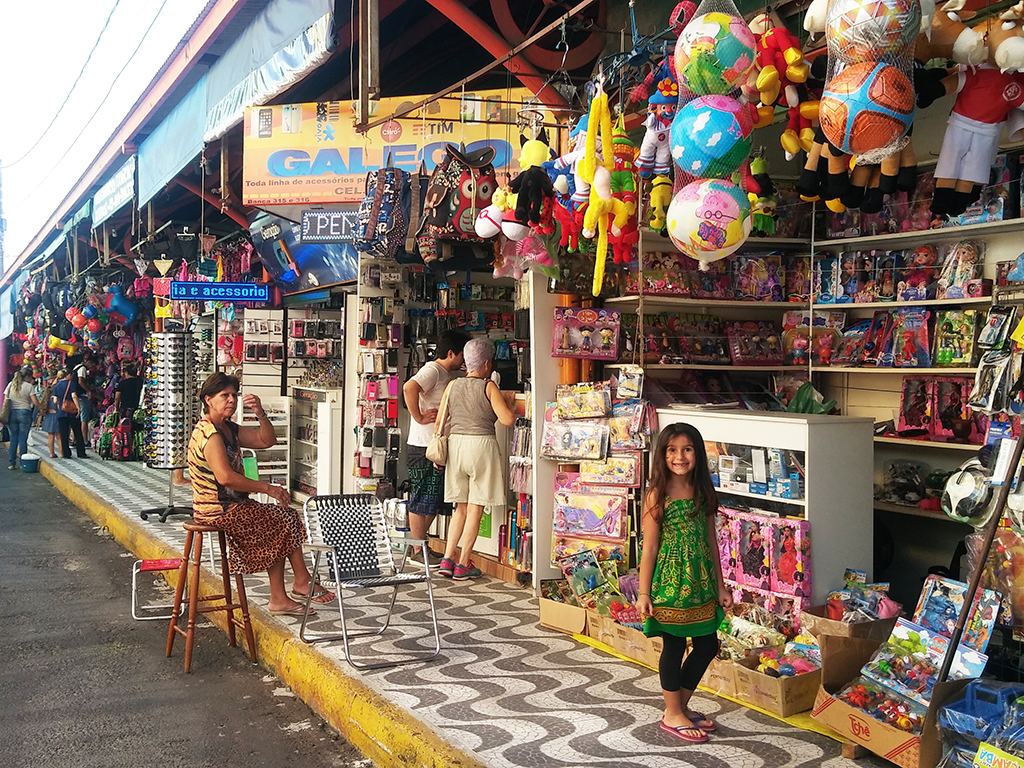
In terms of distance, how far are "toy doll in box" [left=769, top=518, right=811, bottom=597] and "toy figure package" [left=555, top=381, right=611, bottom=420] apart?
153cm

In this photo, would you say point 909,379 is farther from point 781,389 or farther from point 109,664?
point 109,664

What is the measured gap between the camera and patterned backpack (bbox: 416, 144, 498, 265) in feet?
21.8

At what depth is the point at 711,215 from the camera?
4227 millimetres

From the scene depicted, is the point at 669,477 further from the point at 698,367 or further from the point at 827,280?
the point at 827,280

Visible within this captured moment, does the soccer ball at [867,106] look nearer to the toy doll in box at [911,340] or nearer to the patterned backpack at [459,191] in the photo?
the toy doll in box at [911,340]

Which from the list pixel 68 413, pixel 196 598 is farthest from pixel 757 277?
pixel 68 413

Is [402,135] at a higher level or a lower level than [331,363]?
higher

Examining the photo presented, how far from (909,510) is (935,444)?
1.44 feet

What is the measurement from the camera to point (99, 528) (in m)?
11.7

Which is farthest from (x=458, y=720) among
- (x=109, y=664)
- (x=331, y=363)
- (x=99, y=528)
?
(x=99, y=528)

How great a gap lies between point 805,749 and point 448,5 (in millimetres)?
4749

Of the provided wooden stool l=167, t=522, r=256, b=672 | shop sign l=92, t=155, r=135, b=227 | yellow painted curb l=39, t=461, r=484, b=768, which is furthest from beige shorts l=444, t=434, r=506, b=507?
shop sign l=92, t=155, r=135, b=227

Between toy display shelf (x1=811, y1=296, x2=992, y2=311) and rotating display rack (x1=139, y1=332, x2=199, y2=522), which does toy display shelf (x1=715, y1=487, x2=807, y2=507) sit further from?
rotating display rack (x1=139, y1=332, x2=199, y2=522)

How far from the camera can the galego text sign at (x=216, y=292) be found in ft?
33.4
